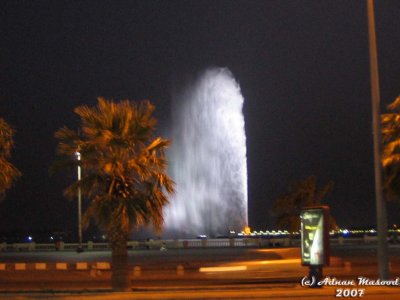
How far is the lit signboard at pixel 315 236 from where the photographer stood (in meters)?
21.1

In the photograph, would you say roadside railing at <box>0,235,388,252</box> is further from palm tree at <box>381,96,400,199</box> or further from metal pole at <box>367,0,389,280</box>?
metal pole at <box>367,0,389,280</box>

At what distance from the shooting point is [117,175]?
24812 millimetres

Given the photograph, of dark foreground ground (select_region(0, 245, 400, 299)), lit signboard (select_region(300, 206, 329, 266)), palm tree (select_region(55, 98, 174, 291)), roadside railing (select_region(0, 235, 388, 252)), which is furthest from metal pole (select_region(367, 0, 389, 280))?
roadside railing (select_region(0, 235, 388, 252))

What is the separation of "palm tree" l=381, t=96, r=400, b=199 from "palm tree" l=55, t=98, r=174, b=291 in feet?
24.1

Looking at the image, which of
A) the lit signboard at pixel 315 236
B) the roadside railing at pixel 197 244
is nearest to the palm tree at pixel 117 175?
the lit signboard at pixel 315 236

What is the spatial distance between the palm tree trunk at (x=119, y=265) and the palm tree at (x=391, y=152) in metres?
8.85

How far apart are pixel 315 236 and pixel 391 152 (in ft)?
19.6

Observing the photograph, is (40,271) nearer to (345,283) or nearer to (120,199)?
(120,199)

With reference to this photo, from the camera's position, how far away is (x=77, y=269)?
3900cm

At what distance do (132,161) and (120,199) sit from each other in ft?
4.64

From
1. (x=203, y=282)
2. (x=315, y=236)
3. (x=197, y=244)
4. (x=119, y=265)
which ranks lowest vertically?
(x=197, y=244)

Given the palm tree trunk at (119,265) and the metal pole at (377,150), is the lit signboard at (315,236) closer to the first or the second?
the metal pole at (377,150)

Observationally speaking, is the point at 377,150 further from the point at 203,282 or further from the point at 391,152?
the point at 203,282

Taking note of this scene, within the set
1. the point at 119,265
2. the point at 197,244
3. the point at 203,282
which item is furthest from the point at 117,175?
the point at 197,244
